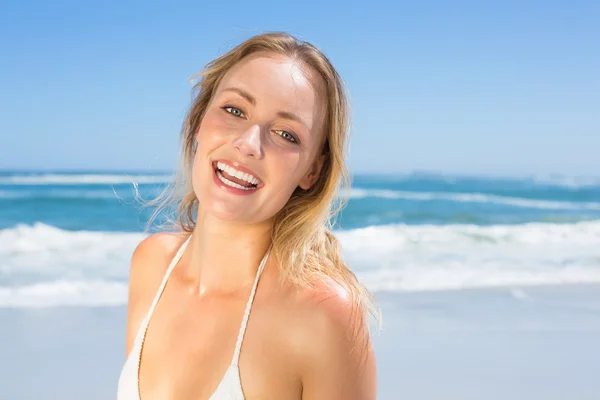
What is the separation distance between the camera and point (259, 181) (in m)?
2.06

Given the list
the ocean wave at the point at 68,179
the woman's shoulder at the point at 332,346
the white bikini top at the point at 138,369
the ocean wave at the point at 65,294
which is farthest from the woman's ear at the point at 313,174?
the ocean wave at the point at 68,179

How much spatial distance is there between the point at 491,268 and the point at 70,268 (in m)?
4.75

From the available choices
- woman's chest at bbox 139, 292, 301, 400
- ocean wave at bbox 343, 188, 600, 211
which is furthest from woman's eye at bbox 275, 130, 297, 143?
ocean wave at bbox 343, 188, 600, 211

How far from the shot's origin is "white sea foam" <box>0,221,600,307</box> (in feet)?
22.3

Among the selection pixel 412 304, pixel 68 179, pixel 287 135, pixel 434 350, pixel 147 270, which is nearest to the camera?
pixel 287 135

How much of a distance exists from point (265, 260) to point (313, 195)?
0.26 meters

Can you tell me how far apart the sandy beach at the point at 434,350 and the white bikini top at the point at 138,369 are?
1.97 m

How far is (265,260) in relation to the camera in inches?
88.9

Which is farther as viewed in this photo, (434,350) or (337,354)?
(434,350)

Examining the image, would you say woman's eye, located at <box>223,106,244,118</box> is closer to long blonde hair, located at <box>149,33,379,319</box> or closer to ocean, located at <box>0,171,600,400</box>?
long blonde hair, located at <box>149,33,379,319</box>

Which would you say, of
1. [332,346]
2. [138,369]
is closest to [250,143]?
[332,346]

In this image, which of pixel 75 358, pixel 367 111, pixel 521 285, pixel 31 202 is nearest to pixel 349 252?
pixel 521 285

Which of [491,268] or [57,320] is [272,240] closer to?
[57,320]

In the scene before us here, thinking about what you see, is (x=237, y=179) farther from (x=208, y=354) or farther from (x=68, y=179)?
(x=68, y=179)
